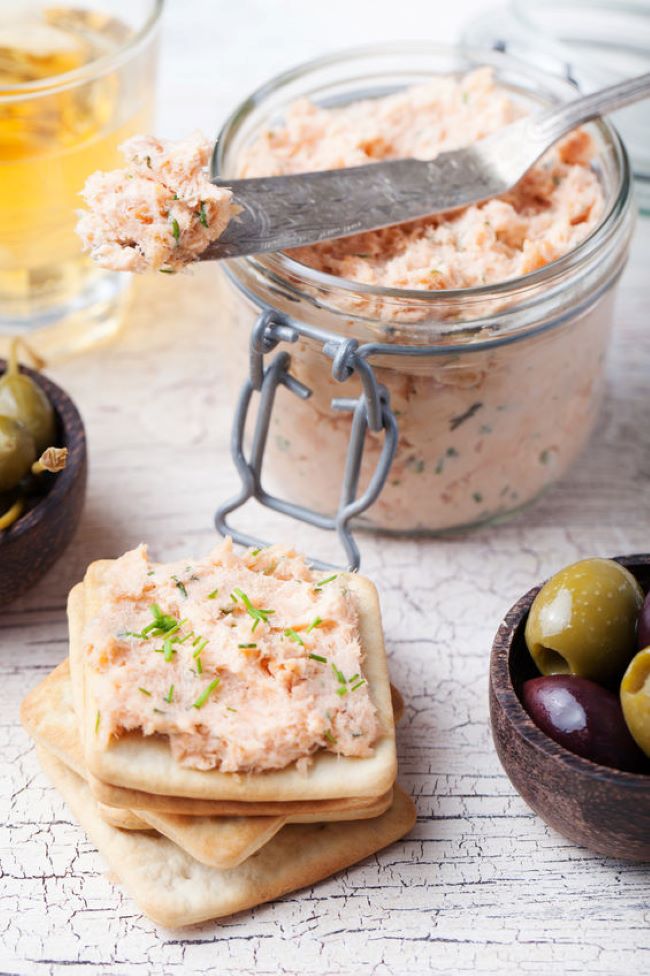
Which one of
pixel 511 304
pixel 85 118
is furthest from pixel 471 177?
pixel 85 118

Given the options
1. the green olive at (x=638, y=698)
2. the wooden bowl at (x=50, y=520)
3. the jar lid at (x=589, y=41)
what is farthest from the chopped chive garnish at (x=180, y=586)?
the jar lid at (x=589, y=41)

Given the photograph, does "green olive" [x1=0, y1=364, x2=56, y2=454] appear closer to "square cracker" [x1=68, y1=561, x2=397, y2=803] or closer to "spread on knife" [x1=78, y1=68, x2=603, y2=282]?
"spread on knife" [x1=78, y1=68, x2=603, y2=282]

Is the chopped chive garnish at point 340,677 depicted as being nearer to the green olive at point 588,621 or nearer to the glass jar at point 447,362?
the green olive at point 588,621

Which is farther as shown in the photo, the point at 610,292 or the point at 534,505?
the point at 534,505

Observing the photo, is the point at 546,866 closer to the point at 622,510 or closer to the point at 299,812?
the point at 299,812

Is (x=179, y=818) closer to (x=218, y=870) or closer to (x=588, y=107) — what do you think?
(x=218, y=870)

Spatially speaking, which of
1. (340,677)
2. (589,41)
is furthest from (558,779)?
(589,41)
